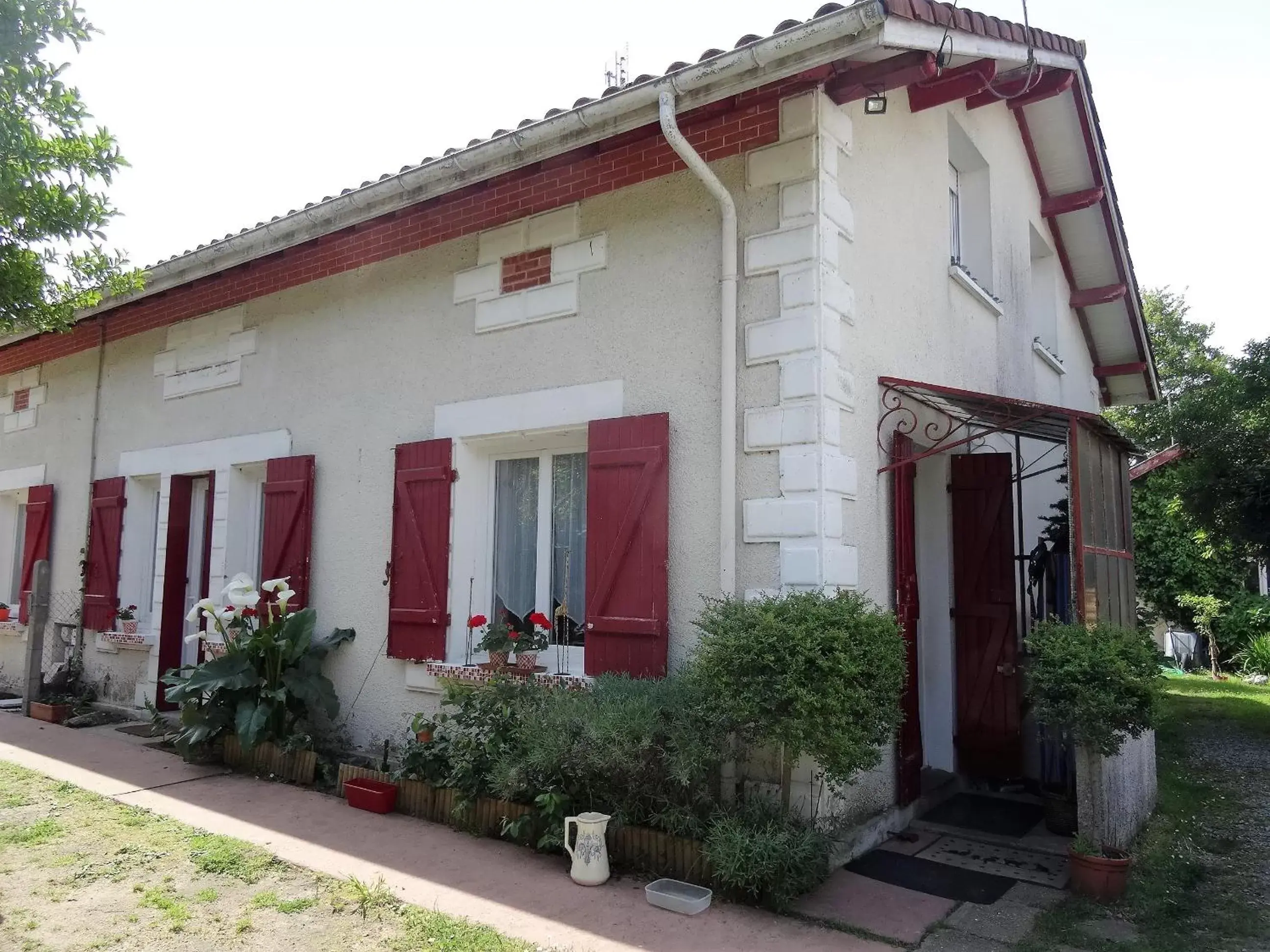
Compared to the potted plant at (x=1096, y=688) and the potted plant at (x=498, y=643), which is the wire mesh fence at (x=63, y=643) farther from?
the potted plant at (x=1096, y=688)

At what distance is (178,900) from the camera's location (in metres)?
4.15

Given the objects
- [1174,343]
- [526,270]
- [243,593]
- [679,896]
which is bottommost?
[679,896]

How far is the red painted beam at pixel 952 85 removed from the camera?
5766mm

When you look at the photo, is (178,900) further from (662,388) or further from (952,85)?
(952,85)

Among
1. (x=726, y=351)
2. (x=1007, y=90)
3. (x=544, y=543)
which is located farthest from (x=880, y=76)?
(x=544, y=543)

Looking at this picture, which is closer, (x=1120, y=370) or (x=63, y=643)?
(x=63, y=643)

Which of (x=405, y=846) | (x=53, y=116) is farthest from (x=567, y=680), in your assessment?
(x=53, y=116)

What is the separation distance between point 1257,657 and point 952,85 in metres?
12.1

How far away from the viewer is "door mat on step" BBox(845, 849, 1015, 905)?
4590 millimetres

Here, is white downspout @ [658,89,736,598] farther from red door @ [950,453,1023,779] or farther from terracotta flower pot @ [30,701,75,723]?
terracotta flower pot @ [30,701,75,723]

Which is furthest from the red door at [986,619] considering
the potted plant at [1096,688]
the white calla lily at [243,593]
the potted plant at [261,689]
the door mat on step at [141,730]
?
the door mat on step at [141,730]

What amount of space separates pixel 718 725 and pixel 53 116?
16.5ft

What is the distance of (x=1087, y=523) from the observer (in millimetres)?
5188

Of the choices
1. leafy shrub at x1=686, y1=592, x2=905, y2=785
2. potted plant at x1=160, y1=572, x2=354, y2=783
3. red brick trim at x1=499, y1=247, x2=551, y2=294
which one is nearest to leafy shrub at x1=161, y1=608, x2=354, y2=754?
potted plant at x1=160, y1=572, x2=354, y2=783
